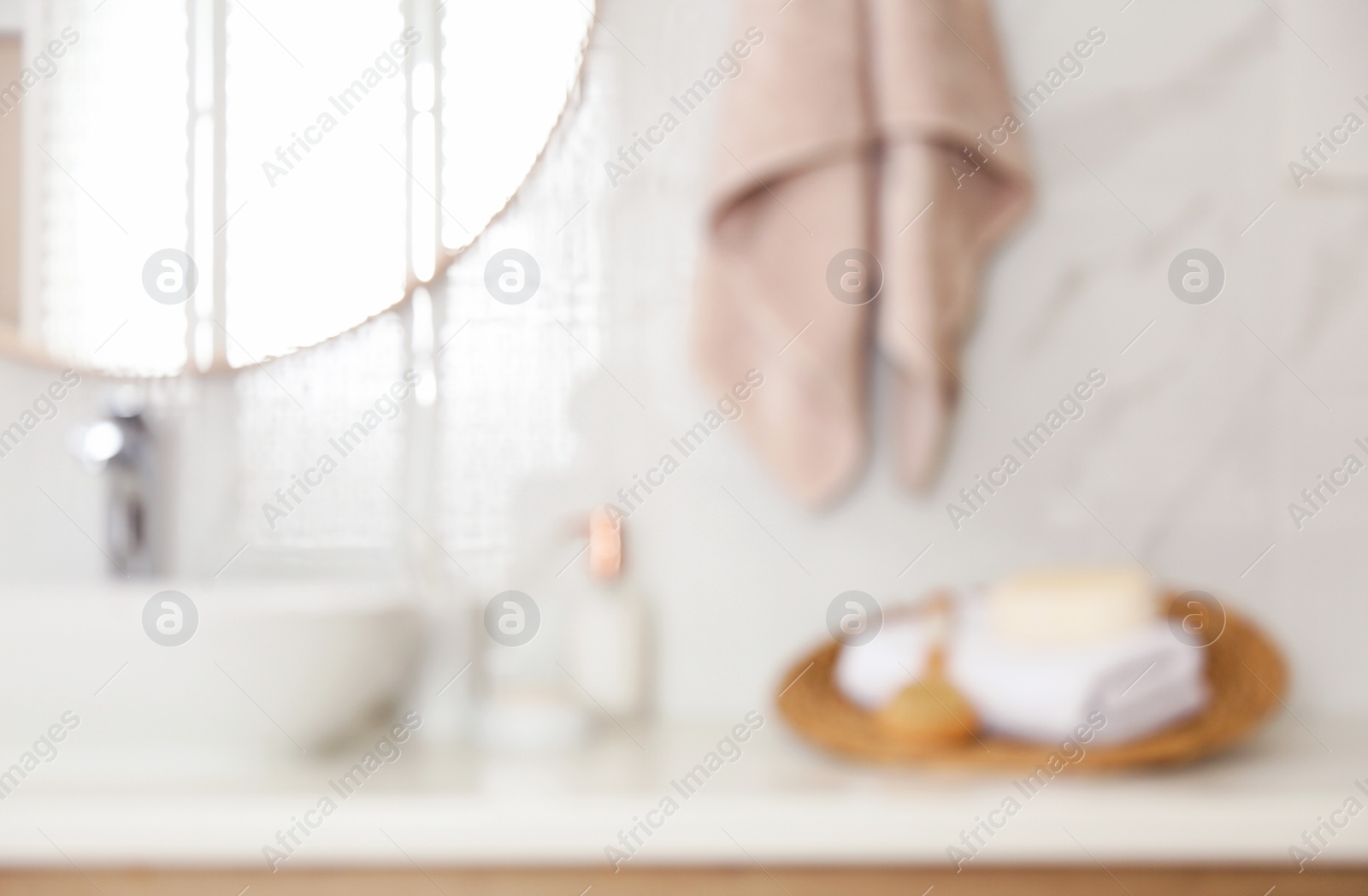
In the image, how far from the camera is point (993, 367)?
90 centimetres

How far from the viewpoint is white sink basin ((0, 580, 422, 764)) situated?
0.63 meters

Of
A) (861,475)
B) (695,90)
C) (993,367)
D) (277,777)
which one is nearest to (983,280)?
(993,367)

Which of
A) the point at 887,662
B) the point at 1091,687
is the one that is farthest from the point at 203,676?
the point at 1091,687

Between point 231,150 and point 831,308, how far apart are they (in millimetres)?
620

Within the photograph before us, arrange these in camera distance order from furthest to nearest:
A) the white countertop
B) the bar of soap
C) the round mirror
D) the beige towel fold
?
the round mirror, the beige towel fold, the bar of soap, the white countertop

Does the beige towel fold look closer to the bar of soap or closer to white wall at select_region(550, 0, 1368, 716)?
white wall at select_region(550, 0, 1368, 716)

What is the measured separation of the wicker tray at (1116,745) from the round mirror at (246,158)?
55 cm

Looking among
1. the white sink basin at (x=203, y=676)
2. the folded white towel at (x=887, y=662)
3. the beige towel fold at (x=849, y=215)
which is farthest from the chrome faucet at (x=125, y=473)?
the folded white towel at (x=887, y=662)

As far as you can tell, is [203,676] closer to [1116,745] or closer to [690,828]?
[690,828]

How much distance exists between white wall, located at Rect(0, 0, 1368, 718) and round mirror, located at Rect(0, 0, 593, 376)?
0.10 metres

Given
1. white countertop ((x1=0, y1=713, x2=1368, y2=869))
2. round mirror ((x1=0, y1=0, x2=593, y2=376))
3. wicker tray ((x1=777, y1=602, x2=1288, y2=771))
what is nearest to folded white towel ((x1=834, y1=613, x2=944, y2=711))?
wicker tray ((x1=777, y1=602, x2=1288, y2=771))

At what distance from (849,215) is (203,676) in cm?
63

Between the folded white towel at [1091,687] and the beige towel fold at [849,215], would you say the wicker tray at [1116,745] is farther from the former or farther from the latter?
the beige towel fold at [849,215]

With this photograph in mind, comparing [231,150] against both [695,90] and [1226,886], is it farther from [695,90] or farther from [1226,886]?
[1226,886]
